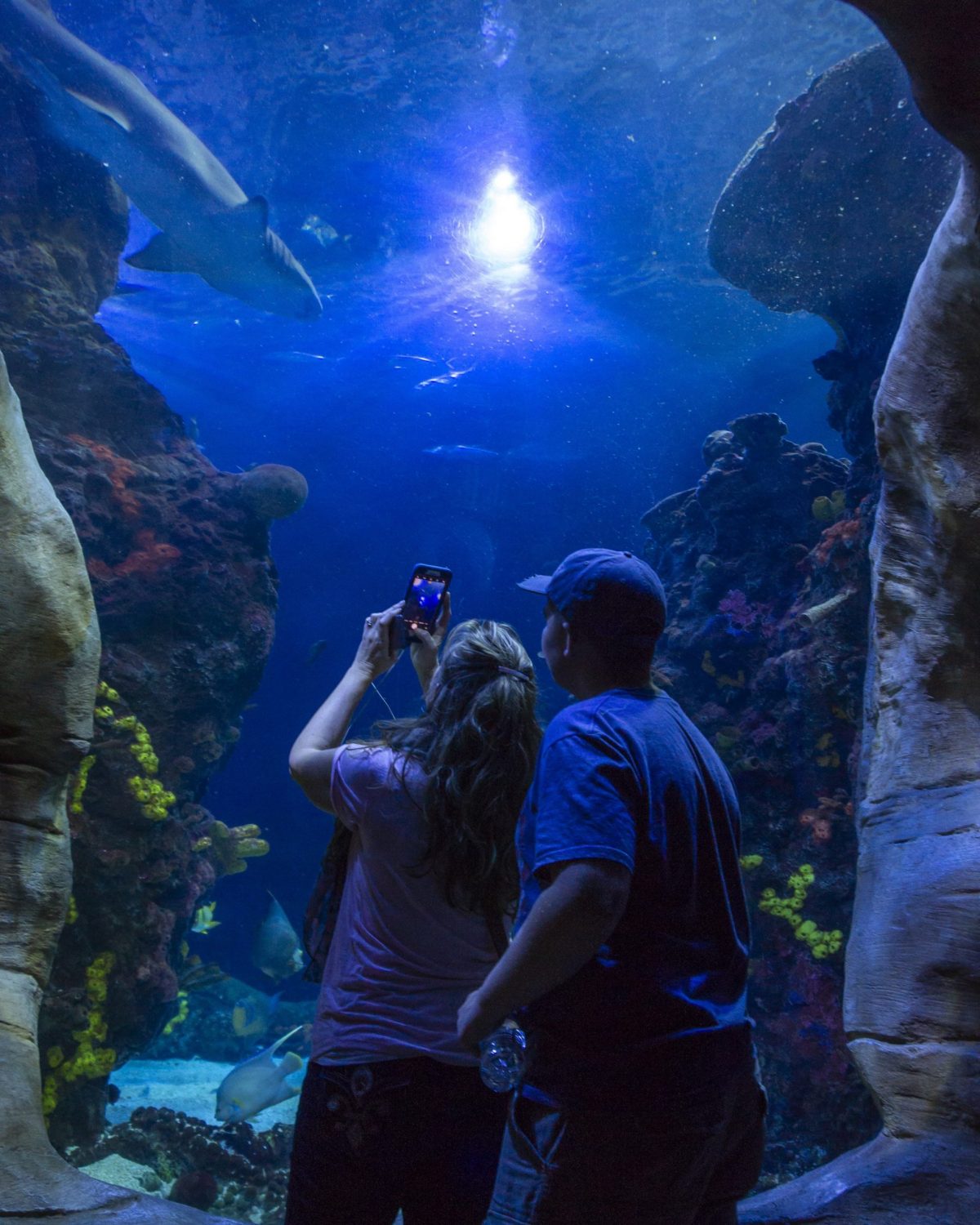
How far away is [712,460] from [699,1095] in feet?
34.5

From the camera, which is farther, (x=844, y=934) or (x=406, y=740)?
(x=844, y=934)

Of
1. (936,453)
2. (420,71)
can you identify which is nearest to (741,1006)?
(936,453)

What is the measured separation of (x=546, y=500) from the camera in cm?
2978

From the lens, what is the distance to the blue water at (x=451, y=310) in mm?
12812

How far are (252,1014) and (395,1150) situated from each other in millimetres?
12692

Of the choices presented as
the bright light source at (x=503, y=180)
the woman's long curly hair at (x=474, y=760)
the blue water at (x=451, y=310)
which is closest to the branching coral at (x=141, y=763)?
the woman's long curly hair at (x=474, y=760)

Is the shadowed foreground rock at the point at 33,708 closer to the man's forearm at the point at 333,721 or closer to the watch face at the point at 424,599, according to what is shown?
the man's forearm at the point at 333,721

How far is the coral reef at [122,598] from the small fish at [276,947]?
6.02ft

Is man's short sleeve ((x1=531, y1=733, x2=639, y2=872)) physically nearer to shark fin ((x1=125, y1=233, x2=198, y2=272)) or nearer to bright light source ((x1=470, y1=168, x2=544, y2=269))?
shark fin ((x1=125, y1=233, x2=198, y2=272))

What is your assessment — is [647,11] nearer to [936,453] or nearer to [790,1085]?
[936,453]

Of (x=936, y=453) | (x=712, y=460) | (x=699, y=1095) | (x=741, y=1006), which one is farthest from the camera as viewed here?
(x=712, y=460)

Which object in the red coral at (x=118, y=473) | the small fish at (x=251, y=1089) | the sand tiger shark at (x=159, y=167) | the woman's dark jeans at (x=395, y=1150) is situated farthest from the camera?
the sand tiger shark at (x=159, y=167)

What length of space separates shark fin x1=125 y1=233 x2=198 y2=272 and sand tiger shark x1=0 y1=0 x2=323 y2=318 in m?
0.02

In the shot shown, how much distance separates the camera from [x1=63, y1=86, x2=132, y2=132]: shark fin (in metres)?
10.2
